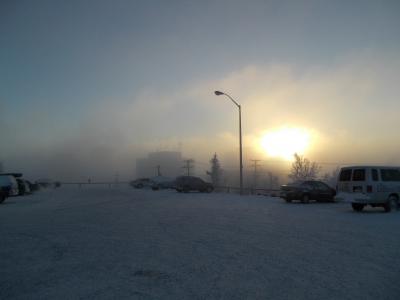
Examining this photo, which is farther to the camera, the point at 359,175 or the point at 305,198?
the point at 305,198

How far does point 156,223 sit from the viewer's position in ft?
40.9

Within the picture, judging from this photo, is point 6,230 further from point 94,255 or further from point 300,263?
point 300,263

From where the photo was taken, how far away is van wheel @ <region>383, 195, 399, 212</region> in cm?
1677

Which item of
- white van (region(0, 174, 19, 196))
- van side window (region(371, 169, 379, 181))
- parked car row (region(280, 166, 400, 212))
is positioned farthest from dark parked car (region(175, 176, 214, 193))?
van side window (region(371, 169, 379, 181))

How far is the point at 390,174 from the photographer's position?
1719 cm

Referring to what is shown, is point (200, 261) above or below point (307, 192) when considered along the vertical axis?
below

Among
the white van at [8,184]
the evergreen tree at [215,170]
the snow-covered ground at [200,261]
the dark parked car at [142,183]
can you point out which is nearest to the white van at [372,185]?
the snow-covered ground at [200,261]

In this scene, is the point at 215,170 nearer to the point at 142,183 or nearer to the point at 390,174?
the point at 142,183

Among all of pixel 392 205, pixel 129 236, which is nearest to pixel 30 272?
pixel 129 236

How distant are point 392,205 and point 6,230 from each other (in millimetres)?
15569

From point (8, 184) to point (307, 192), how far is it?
19198mm

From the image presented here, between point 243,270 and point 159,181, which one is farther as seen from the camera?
point 159,181

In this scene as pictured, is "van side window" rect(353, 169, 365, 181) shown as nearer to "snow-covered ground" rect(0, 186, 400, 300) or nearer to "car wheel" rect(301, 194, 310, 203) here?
"snow-covered ground" rect(0, 186, 400, 300)

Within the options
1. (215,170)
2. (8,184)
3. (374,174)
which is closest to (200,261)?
(374,174)
